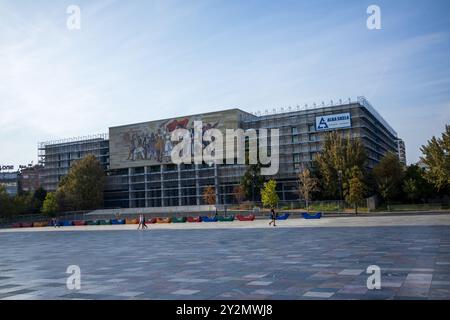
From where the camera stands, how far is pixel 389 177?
58.2 meters

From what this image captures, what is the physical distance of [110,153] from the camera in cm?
9869

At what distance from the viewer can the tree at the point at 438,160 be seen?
48.5m

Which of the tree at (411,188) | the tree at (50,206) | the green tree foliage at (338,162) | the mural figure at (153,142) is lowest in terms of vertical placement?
the tree at (50,206)

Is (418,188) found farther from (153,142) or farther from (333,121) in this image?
(153,142)

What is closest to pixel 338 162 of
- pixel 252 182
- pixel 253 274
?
pixel 252 182

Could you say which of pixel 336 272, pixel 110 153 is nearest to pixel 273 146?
pixel 110 153

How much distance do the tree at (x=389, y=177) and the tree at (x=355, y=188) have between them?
302 centimetres

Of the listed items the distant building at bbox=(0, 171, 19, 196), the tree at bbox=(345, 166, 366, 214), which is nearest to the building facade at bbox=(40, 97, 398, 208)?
the tree at bbox=(345, 166, 366, 214)

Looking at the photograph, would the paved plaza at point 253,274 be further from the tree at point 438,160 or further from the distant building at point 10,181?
the distant building at point 10,181

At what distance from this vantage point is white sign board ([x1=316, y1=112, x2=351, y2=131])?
7231cm

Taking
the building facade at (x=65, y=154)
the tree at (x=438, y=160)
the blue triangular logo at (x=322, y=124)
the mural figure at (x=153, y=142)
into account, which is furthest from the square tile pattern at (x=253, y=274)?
the building facade at (x=65, y=154)

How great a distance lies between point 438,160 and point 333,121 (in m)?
25.8

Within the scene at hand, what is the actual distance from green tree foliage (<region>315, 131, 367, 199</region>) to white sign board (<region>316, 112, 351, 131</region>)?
9.74m
